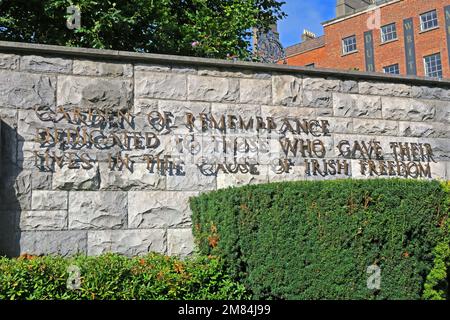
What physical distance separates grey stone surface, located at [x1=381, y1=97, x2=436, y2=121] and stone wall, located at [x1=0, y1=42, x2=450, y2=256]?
0.02 m

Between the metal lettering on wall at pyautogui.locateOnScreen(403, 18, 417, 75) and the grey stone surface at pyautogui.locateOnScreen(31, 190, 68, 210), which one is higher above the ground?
the metal lettering on wall at pyautogui.locateOnScreen(403, 18, 417, 75)

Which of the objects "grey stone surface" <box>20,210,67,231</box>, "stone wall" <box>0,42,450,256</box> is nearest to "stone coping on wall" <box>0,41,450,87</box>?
"stone wall" <box>0,42,450,256</box>

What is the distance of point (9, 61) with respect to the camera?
21.6ft

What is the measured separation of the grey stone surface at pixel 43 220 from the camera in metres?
6.30

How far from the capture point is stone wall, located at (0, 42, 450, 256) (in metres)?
6.43

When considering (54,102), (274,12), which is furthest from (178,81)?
(274,12)

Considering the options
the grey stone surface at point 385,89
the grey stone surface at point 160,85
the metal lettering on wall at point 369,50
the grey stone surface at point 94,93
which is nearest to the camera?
the grey stone surface at point 94,93

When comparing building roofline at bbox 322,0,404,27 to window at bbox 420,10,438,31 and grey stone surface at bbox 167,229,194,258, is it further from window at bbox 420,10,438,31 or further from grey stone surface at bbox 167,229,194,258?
grey stone surface at bbox 167,229,194,258

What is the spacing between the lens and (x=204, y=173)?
7051 millimetres

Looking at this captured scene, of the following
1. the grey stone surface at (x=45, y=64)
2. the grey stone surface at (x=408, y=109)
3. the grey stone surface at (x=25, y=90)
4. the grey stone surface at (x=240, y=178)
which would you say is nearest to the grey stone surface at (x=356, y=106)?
the grey stone surface at (x=408, y=109)

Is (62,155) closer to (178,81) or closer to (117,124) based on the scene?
(117,124)

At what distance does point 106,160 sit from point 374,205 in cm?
303

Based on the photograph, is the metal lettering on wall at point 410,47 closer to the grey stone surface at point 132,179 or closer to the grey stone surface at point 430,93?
the grey stone surface at point 430,93

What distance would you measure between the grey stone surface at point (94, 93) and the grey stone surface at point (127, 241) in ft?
4.75
